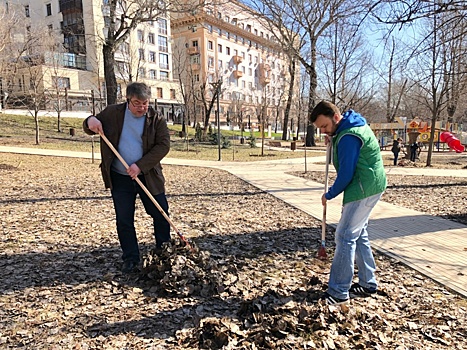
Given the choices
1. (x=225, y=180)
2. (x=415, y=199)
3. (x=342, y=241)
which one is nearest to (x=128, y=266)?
(x=342, y=241)

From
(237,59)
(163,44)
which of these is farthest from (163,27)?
(237,59)

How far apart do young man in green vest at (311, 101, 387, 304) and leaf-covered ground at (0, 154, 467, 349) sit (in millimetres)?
347

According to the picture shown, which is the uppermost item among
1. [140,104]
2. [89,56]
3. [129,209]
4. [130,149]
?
[89,56]

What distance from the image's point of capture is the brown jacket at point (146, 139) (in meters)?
3.61

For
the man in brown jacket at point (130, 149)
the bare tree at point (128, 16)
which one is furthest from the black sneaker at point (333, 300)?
the bare tree at point (128, 16)

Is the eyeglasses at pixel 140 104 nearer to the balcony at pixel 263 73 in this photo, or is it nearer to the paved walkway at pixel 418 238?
the paved walkway at pixel 418 238

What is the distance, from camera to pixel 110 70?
65.0 ft

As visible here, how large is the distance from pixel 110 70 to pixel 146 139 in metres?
18.1

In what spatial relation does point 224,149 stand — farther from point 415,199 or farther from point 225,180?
point 415,199

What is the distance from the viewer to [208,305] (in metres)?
3.19

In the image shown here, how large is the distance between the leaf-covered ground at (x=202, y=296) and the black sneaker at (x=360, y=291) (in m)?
0.08

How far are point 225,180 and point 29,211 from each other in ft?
20.2

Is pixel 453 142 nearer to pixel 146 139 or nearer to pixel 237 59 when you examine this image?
pixel 146 139

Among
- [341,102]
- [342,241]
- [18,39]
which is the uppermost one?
[18,39]
